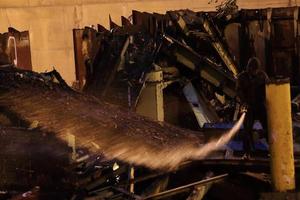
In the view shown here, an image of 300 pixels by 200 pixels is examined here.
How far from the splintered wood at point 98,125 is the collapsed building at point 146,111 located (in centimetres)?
2

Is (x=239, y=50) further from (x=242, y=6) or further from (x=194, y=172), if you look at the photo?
(x=194, y=172)

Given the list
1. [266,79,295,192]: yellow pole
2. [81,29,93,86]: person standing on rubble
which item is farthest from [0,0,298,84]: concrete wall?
[266,79,295,192]: yellow pole

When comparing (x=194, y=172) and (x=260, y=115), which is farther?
(x=194, y=172)

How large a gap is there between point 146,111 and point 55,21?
343 centimetres

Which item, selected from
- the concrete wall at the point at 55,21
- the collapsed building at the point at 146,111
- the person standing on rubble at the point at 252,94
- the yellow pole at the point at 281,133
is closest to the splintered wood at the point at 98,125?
the collapsed building at the point at 146,111

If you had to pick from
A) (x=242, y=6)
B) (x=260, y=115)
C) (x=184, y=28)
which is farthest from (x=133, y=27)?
(x=260, y=115)

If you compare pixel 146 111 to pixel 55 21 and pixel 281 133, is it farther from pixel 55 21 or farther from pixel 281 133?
pixel 281 133

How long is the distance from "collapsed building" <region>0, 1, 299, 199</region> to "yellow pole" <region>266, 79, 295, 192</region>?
0.20 meters

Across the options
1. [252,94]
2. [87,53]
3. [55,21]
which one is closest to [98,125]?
[252,94]

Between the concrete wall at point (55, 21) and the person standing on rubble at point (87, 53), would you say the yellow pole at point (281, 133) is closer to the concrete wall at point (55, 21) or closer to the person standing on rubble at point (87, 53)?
the person standing on rubble at point (87, 53)

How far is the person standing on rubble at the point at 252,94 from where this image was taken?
4.40 meters

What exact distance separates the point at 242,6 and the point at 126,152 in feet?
29.3

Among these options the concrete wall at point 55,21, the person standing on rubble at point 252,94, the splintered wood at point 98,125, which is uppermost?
the concrete wall at point 55,21

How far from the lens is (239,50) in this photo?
1009 centimetres
